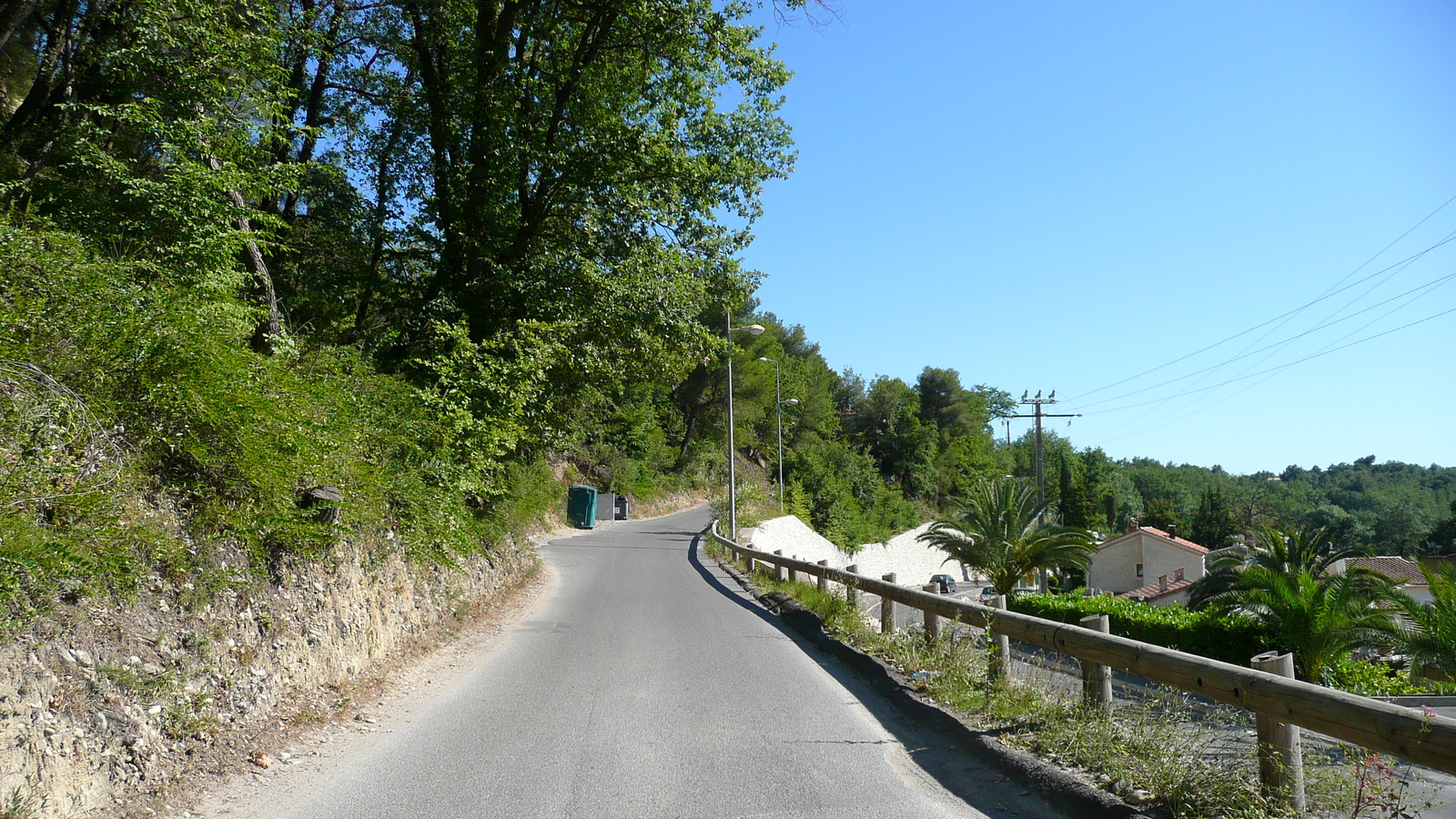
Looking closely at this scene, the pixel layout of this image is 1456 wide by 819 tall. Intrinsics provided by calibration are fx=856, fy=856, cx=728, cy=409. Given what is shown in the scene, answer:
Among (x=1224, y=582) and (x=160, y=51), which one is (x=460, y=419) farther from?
(x=1224, y=582)

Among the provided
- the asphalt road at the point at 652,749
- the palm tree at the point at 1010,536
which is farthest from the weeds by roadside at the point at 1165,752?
the palm tree at the point at 1010,536

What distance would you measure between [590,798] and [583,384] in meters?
10.7

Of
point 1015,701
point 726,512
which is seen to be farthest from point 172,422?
point 726,512

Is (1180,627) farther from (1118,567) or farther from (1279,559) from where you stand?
(1118,567)

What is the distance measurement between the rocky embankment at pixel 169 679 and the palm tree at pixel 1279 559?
2305 centimetres

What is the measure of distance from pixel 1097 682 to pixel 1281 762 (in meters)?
1.61

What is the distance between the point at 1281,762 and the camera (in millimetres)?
4223

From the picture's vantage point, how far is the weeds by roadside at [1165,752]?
410 centimetres

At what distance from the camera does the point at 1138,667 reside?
17.4 ft

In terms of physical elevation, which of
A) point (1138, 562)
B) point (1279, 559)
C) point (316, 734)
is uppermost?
point (316, 734)

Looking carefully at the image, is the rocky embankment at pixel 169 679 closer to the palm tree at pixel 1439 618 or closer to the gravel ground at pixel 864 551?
the palm tree at pixel 1439 618

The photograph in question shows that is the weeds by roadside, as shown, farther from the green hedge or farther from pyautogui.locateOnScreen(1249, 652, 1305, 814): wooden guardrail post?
the green hedge

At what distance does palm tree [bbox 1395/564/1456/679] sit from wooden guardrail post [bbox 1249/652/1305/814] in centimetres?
1113

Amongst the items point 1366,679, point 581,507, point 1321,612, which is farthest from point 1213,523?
point 1366,679
